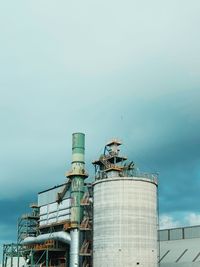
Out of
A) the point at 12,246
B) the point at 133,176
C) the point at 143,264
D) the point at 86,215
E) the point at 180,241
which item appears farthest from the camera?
the point at 12,246

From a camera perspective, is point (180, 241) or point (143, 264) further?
point (180, 241)

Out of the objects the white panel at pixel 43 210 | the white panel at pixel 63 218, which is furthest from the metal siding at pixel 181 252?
the white panel at pixel 43 210

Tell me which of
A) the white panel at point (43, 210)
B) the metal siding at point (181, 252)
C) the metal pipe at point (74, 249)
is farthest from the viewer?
the white panel at point (43, 210)

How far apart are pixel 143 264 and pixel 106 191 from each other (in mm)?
9639

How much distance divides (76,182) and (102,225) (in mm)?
10120

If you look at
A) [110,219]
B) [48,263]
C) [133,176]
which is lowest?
[48,263]

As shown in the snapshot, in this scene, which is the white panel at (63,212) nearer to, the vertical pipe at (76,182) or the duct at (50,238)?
the vertical pipe at (76,182)

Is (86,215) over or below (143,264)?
over

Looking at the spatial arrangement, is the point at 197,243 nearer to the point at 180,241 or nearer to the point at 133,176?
the point at 180,241

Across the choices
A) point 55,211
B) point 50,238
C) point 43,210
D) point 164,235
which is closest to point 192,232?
point 164,235

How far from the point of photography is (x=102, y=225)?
5925 cm

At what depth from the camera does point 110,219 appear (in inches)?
2313

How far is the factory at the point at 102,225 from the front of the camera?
5791 cm

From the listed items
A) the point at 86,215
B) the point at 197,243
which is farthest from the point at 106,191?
the point at 197,243
